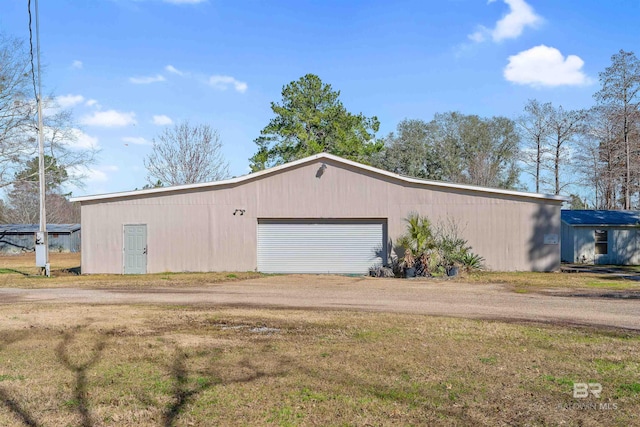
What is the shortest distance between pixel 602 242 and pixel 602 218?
1.35 metres

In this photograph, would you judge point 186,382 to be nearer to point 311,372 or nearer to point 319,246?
point 311,372

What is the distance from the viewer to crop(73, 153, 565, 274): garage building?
2072 cm

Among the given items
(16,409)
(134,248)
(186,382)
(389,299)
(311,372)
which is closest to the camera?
(16,409)

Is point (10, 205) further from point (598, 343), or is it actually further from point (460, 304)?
point (598, 343)

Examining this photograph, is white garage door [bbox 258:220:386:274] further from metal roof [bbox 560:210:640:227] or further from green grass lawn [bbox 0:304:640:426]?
metal roof [bbox 560:210:640:227]

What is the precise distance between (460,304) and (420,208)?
9233mm

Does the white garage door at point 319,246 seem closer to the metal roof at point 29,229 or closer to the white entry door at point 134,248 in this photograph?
the white entry door at point 134,248

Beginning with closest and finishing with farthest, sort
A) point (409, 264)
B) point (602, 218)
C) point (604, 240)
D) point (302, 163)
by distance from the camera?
point (409, 264), point (302, 163), point (604, 240), point (602, 218)

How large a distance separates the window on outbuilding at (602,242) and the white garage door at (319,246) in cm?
1290

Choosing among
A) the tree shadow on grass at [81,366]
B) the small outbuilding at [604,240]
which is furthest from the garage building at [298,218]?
the tree shadow on grass at [81,366]

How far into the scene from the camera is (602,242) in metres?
27.0

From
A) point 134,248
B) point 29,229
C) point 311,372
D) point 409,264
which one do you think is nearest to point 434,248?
point 409,264

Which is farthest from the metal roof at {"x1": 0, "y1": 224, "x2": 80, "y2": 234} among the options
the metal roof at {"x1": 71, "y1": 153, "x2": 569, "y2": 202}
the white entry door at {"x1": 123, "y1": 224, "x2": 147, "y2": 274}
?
the white entry door at {"x1": 123, "y1": 224, "x2": 147, "y2": 274}

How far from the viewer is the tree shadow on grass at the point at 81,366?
4867 millimetres
